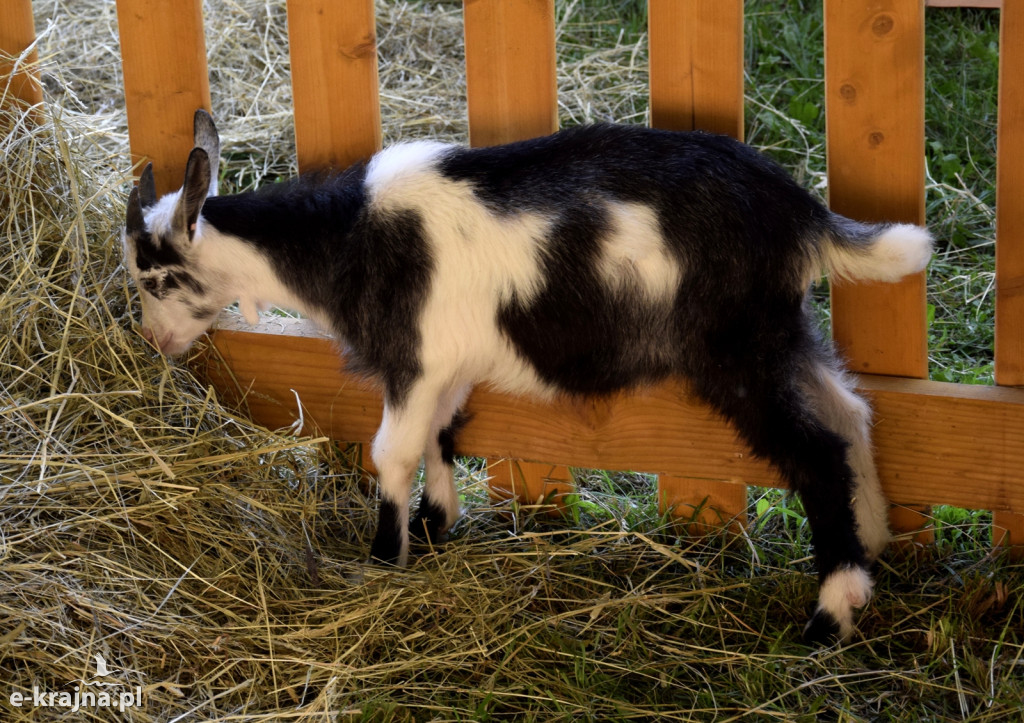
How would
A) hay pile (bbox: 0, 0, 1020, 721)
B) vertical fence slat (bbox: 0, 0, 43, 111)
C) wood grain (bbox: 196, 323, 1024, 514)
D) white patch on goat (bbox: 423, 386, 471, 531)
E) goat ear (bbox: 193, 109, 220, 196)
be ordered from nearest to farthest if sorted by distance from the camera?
hay pile (bbox: 0, 0, 1020, 721)
wood grain (bbox: 196, 323, 1024, 514)
goat ear (bbox: 193, 109, 220, 196)
white patch on goat (bbox: 423, 386, 471, 531)
vertical fence slat (bbox: 0, 0, 43, 111)

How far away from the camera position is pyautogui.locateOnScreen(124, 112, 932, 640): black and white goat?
266 cm

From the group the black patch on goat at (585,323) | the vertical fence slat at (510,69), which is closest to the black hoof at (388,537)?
the black patch on goat at (585,323)

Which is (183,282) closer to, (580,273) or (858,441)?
(580,273)

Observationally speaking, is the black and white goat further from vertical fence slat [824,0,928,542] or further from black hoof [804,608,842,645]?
vertical fence slat [824,0,928,542]

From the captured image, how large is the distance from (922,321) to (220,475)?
1797 mm

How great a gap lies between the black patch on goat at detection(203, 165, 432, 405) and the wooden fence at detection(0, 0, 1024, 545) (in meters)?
0.30

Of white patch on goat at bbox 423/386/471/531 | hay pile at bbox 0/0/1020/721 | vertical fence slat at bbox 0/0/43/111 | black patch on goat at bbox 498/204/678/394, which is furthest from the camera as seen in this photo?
vertical fence slat at bbox 0/0/43/111

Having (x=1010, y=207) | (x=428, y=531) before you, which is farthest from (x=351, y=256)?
(x=1010, y=207)

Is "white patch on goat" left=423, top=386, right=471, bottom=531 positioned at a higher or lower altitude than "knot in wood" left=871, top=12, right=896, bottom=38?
lower

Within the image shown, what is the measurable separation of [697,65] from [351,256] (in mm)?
929

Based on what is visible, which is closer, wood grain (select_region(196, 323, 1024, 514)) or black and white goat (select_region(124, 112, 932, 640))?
black and white goat (select_region(124, 112, 932, 640))

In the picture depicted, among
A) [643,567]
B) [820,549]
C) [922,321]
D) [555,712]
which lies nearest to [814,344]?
[922,321]

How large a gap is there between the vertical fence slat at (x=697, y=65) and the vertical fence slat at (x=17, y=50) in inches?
68.9

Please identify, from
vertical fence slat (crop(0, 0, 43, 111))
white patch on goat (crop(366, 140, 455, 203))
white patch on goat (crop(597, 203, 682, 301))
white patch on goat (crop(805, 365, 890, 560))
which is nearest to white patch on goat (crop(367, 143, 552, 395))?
white patch on goat (crop(366, 140, 455, 203))
